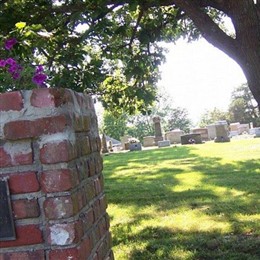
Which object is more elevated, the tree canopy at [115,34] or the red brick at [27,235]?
the tree canopy at [115,34]

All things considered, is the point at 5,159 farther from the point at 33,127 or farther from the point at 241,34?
the point at 241,34

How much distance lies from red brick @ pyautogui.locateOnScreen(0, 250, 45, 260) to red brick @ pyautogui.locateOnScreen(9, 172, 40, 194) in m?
0.24

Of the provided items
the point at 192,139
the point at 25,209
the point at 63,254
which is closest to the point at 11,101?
the point at 25,209

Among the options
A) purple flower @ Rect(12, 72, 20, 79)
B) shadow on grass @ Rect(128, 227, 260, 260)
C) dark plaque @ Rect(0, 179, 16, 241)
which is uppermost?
purple flower @ Rect(12, 72, 20, 79)

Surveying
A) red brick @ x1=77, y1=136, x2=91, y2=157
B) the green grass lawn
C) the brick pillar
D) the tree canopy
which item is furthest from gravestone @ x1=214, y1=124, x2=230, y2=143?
the brick pillar

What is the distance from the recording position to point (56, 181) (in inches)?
63.9

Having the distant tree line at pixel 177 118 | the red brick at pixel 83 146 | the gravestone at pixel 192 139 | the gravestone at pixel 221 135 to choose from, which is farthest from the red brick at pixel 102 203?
the distant tree line at pixel 177 118

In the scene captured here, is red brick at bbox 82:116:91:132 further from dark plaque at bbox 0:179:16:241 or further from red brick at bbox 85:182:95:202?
dark plaque at bbox 0:179:16:241

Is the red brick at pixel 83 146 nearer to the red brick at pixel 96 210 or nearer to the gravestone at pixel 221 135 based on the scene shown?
the red brick at pixel 96 210

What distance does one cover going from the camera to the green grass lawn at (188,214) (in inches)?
175

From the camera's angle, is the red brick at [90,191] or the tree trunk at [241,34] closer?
the red brick at [90,191]

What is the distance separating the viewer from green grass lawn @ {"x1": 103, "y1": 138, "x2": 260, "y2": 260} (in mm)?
4441

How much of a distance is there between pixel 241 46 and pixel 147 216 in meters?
2.96

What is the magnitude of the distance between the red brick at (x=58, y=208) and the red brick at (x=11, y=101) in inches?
15.6
